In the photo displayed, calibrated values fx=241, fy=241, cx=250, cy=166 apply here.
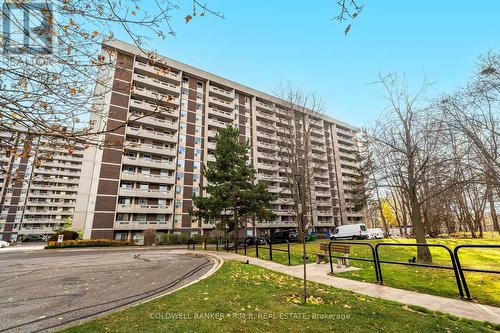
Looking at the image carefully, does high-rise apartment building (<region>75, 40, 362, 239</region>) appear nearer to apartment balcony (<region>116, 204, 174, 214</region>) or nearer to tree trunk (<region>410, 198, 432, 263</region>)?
apartment balcony (<region>116, 204, 174, 214</region>)

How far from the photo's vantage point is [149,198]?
35781 millimetres

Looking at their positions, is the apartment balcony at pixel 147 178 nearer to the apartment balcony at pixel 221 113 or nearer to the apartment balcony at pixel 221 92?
the apartment balcony at pixel 221 113

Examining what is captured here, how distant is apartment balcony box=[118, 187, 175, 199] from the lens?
33625 millimetres

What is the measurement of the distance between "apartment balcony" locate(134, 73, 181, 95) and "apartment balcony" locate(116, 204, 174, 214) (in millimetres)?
19940

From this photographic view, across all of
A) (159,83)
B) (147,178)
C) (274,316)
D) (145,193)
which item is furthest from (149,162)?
(274,316)

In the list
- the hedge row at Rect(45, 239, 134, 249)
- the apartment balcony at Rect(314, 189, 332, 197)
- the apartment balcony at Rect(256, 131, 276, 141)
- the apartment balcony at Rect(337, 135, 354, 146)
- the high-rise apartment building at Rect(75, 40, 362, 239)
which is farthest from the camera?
the apartment balcony at Rect(337, 135, 354, 146)

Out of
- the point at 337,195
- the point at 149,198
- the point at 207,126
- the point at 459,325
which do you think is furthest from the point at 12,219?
the point at 459,325

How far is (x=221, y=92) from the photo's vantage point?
1902 inches

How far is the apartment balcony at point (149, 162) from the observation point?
34969mm

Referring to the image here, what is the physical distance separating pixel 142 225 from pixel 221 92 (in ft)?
94.7

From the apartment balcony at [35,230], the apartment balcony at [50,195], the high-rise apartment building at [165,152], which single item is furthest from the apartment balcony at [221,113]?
the apartment balcony at [35,230]

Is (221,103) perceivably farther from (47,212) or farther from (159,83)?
(47,212)

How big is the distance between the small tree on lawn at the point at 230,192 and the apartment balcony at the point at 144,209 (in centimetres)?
1491

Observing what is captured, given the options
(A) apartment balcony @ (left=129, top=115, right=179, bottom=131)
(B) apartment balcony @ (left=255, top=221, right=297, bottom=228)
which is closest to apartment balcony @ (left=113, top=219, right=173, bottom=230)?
(A) apartment balcony @ (left=129, top=115, right=179, bottom=131)
